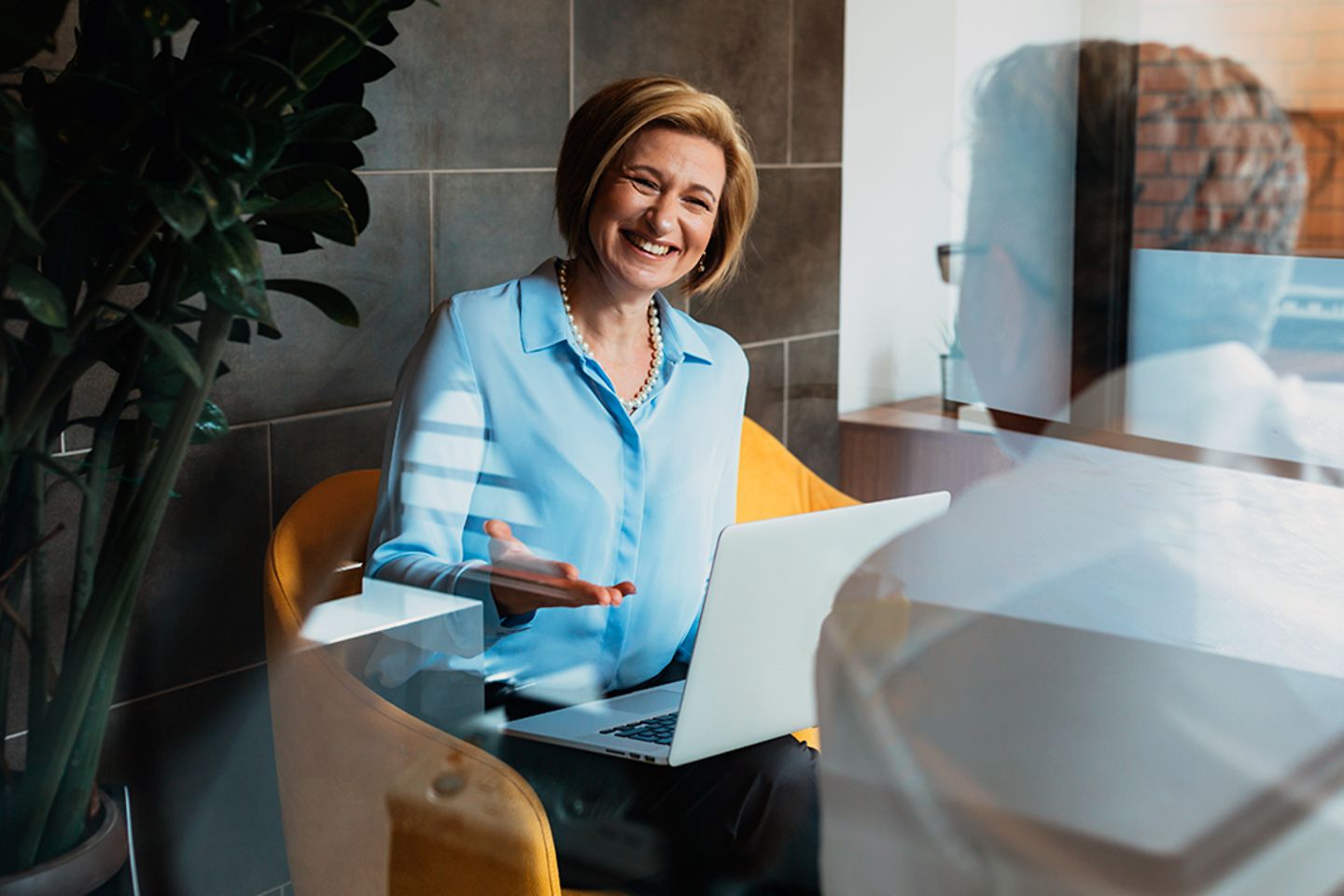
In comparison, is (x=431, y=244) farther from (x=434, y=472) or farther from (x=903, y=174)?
(x=903, y=174)

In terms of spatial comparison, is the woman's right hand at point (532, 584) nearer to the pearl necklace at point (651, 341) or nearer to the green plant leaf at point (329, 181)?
the pearl necklace at point (651, 341)

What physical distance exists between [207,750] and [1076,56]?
3.53ft

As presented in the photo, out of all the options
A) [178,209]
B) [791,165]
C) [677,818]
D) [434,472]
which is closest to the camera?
[178,209]

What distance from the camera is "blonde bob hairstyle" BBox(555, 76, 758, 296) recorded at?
50.5 inches

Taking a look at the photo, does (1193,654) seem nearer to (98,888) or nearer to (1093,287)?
(1093,287)

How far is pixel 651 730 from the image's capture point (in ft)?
3.81

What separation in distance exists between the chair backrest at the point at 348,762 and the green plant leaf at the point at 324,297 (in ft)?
0.54

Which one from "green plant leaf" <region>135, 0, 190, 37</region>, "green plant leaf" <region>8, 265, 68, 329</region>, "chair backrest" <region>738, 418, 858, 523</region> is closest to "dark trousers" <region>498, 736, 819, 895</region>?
"chair backrest" <region>738, 418, 858, 523</region>

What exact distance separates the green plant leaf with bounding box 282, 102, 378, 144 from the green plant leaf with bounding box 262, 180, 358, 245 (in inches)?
1.6

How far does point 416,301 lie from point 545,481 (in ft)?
0.93

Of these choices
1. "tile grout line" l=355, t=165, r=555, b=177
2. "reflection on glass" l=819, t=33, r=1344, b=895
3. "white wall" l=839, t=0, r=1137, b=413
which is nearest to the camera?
"reflection on glass" l=819, t=33, r=1344, b=895

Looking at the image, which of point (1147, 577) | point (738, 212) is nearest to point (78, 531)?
point (738, 212)

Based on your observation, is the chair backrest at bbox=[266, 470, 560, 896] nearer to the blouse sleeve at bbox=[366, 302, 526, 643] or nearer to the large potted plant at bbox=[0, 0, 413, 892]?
the blouse sleeve at bbox=[366, 302, 526, 643]

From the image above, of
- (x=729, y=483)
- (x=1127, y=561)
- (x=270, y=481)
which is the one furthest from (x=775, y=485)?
(x=270, y=481)
